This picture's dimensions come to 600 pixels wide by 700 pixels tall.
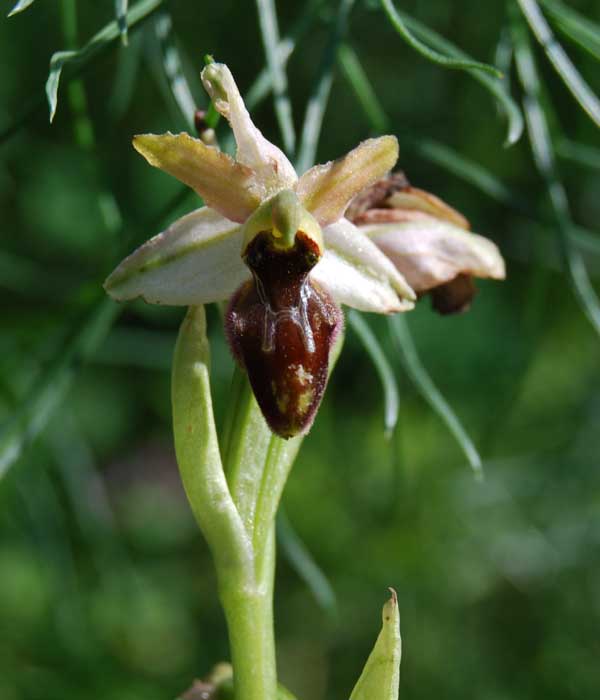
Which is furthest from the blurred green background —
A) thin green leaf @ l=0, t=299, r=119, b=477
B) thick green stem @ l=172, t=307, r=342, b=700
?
thick green stem @ l=172, t=307, r=342, b=700

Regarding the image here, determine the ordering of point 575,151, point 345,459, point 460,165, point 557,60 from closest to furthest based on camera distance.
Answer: point 557,60
point 460,165
point 575,151
point 345,459

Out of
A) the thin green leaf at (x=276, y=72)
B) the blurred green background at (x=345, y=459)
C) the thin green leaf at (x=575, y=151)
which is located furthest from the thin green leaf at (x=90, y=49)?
the blurred green background at (x=345, y=459)

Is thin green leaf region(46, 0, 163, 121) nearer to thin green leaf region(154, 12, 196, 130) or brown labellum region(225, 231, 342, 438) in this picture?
thin green leaf region(154, 12, 196, 130)

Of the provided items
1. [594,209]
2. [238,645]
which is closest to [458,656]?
[594,209]

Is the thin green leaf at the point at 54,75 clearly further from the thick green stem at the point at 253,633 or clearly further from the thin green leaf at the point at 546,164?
the thin green leaf at the point at 546,164

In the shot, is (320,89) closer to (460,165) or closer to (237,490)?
(460,165)

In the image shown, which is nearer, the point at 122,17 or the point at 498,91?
the point at 122,17

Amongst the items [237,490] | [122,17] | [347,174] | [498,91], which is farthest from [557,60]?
[237,490]
